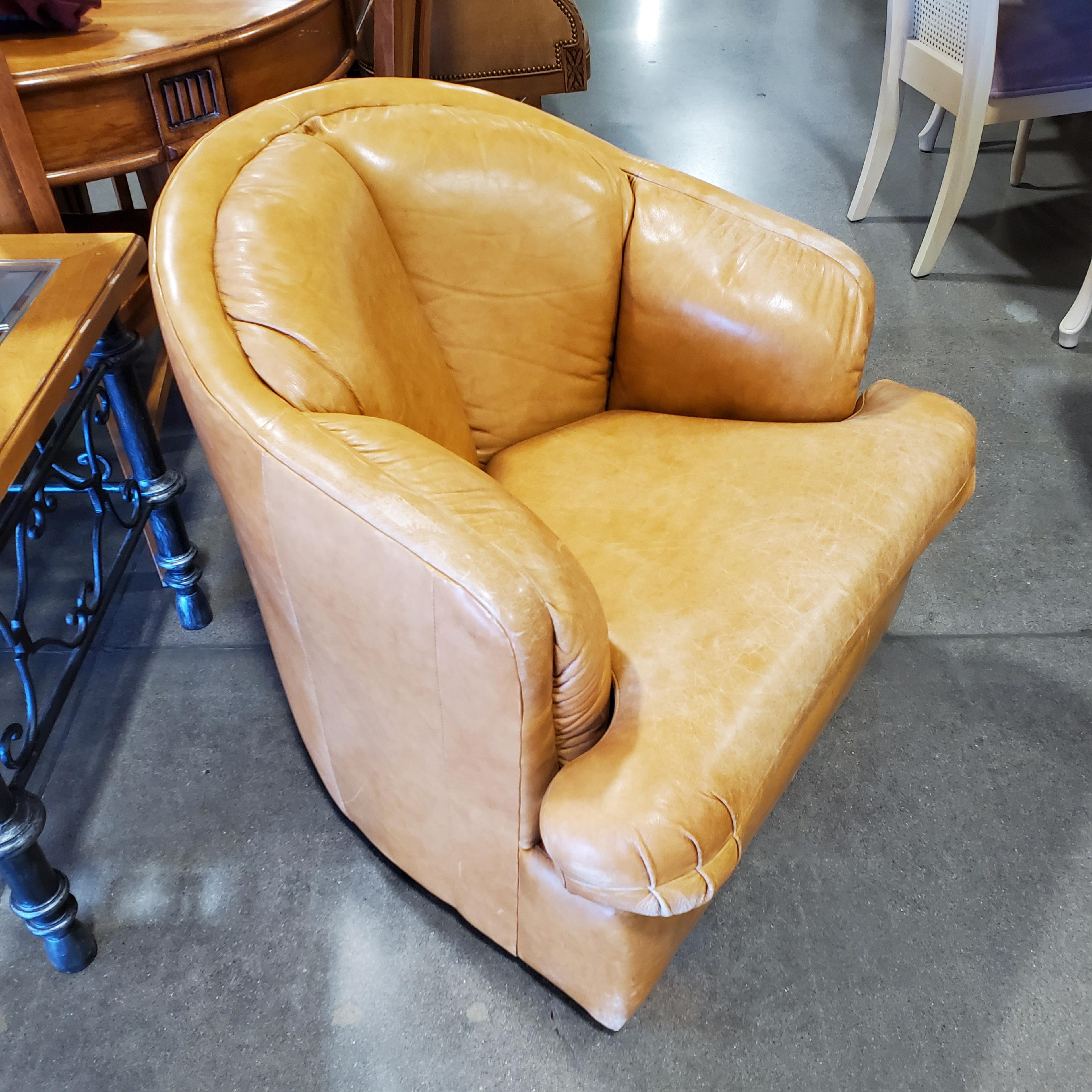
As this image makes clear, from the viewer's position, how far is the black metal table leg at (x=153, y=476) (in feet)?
4.31

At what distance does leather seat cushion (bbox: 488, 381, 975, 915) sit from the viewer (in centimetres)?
85

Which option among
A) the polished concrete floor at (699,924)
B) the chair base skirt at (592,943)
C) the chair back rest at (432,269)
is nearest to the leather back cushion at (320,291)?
the chair back rest at (432,269)

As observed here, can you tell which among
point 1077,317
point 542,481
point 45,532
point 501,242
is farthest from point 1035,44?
point 45,532

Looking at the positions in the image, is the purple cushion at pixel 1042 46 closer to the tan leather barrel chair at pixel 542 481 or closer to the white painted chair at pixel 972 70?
the white painted chair at pixel 972 70

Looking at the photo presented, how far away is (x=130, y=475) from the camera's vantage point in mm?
1485

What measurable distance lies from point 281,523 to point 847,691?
0.91m

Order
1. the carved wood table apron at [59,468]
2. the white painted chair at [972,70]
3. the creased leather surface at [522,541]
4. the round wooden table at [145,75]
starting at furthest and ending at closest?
the white painted chair at [972,70]
the round wooden table at [145,75]
the carved wood table apron at [59,468]
the creased leather surface at [522,541]

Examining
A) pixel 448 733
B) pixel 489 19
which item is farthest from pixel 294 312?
pixel 489 19

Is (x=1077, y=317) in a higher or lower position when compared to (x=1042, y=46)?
lower

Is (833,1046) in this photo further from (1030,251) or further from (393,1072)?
(1030,251)

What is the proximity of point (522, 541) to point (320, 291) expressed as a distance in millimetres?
352

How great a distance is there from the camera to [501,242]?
121 centimetres

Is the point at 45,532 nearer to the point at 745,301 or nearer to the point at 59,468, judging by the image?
the point at 59,468

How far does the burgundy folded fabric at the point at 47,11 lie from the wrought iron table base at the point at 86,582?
460 millimetres
